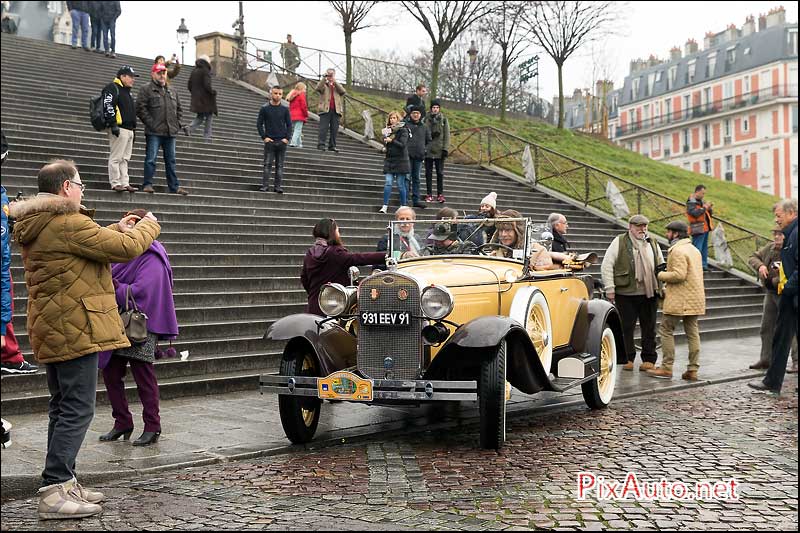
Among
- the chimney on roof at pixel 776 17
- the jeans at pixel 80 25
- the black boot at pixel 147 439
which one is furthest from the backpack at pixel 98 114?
the chimney on roof at pixel 776 17

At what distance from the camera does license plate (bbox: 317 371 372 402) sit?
712 cm

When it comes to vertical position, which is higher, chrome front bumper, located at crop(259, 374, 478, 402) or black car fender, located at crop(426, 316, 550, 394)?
black car fender, located at crop(426, 316, 550, 394)

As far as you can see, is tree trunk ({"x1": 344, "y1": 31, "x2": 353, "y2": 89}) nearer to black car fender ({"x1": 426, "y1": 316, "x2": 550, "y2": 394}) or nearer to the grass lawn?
the grass lawn

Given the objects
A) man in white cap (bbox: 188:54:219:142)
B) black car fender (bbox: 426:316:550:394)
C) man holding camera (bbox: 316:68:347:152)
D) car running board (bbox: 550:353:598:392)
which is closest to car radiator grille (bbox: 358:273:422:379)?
black car fender (bbox: 426:316:550:394)

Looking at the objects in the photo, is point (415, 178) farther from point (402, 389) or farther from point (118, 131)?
point (402, 389)

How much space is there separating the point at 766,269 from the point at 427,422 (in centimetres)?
608

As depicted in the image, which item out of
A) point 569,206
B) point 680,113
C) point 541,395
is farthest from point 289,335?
point 680,113

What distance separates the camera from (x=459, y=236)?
9070mm

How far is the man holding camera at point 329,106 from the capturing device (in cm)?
2058

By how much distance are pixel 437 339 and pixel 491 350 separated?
50 centimetres

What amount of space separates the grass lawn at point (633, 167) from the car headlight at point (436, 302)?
22476 millimetres

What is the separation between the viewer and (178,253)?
12688mm

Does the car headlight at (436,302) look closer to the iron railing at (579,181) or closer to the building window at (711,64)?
the iron railing at (579,181)

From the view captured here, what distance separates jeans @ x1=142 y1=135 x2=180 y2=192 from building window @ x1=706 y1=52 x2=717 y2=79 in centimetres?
7436
